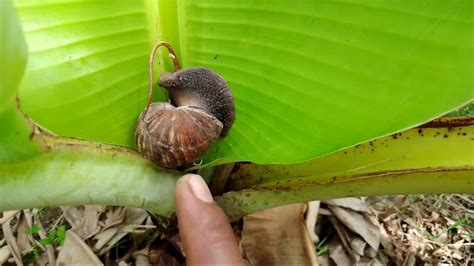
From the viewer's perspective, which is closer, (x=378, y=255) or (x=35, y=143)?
(x=35, y=143)

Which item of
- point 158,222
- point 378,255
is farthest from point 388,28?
point 378,255

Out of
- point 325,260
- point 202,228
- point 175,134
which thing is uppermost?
point 175,134

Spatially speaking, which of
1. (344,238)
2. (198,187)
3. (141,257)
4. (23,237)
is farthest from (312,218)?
(23,237)

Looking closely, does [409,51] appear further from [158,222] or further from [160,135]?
[158,222]

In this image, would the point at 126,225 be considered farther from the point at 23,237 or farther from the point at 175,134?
the point at 175,134

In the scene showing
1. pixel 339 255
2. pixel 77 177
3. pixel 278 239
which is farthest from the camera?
pixel 339 255

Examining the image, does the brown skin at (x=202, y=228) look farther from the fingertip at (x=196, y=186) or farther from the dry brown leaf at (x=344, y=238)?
the dry brown leaf at (x=344, y=238)
